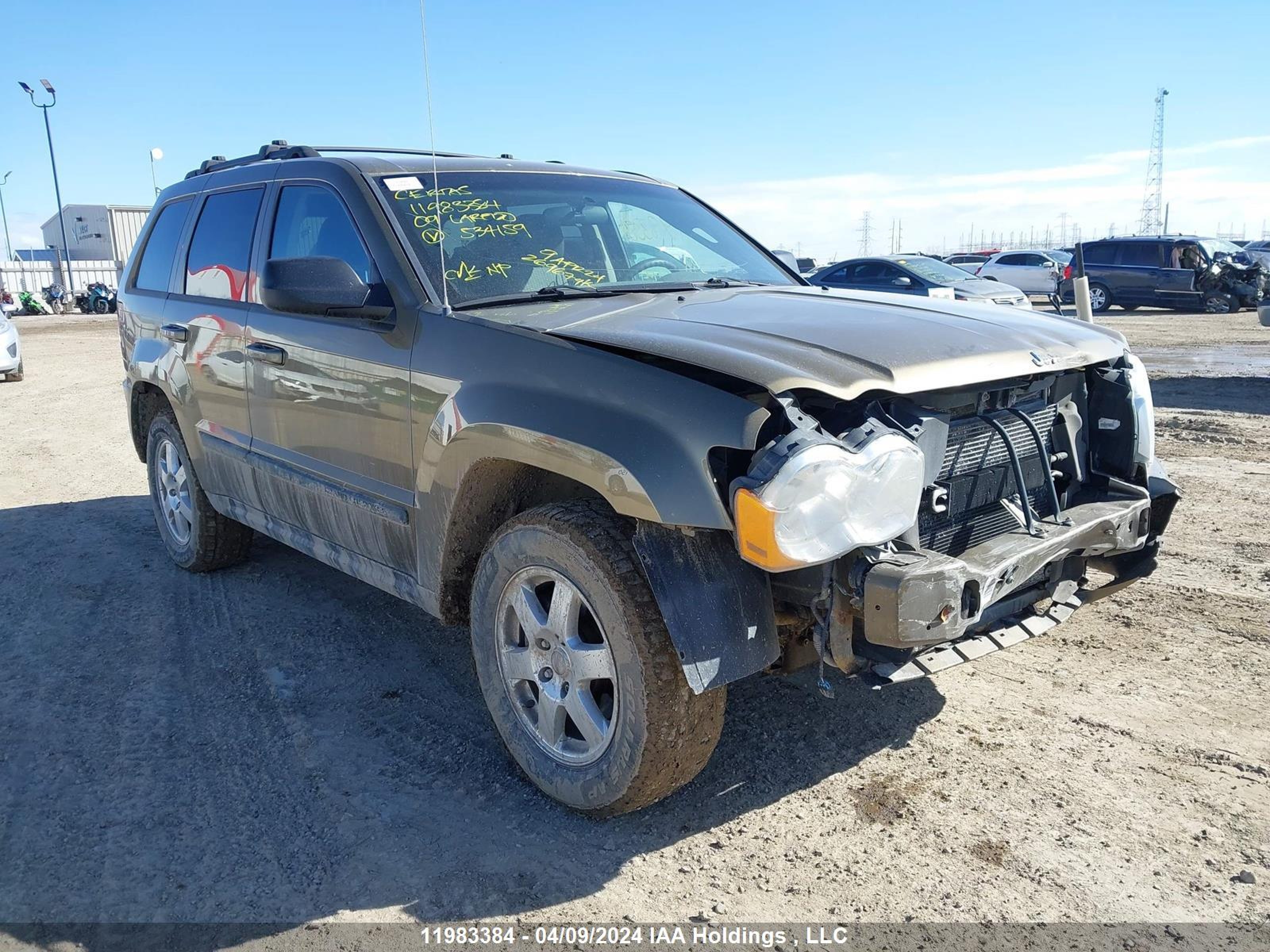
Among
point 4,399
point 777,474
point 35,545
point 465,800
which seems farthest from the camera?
point 4,399

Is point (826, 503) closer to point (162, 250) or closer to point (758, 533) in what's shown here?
point (758, 533)

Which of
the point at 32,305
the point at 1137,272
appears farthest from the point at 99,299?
the point at 1137,272

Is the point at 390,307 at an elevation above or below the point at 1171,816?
above

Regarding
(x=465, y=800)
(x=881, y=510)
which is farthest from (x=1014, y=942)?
(x=465, y=800)

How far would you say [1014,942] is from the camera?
237 centimetres

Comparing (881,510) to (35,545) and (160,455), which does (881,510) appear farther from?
(35,545)

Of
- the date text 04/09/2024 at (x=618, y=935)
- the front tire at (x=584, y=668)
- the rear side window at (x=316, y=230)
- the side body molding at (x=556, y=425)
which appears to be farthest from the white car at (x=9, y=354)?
the date text 04/09/2024 at (x=618, y=935)

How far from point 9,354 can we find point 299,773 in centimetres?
1357

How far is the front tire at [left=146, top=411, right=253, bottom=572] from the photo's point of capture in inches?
201

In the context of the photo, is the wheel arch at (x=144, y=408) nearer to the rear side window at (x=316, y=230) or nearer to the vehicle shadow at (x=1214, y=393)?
the rear side window at (x=316, y=230)

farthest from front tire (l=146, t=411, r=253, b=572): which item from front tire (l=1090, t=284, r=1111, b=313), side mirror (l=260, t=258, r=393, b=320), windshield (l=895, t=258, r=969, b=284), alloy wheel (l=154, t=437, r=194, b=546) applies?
front tire (l=1090, t=284, r=1111, b=313)

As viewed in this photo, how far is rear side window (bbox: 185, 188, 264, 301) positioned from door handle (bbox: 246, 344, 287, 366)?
1.04ft

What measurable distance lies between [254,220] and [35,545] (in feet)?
9.61

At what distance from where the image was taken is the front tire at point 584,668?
263cm
